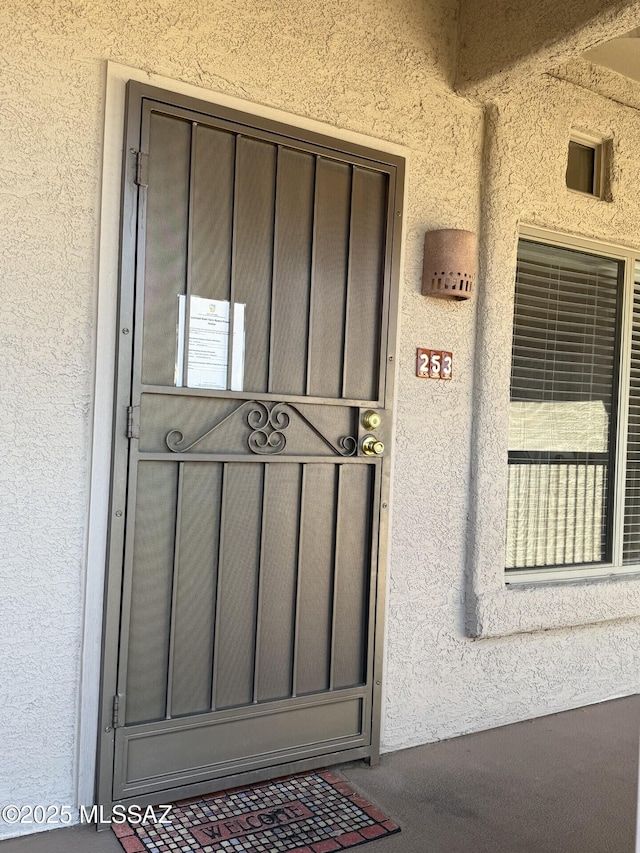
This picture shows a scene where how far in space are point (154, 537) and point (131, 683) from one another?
542mm

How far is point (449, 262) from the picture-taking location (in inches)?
130

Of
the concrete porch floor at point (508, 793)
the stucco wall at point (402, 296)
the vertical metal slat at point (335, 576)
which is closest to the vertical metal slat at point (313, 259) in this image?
the stucco wall at point (402, 296)

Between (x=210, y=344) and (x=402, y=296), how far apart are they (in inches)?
38.5

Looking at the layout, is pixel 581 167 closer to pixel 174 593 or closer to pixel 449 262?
pixel 449 262

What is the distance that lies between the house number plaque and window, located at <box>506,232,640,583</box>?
1.71ft

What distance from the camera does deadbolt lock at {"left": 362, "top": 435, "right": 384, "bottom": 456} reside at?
3.23 meters

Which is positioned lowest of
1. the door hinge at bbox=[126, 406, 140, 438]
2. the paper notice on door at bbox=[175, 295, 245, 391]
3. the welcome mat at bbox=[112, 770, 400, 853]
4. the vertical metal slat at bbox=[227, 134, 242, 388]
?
the welcome mat at bbox=[112, 770, 400, 853]

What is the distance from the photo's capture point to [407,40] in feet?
10.9

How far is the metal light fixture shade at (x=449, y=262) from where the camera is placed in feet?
10.9

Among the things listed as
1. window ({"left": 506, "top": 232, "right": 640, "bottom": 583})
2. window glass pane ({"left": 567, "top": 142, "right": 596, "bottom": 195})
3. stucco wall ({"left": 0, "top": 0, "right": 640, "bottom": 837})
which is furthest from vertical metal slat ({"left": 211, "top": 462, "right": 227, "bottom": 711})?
window glass pane ({"left": 567, "top": 142, "right": 596, "bottom": 195})

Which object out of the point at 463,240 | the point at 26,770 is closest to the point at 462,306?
the point at 463,240

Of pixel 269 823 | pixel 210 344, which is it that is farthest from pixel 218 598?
pixel 210 344

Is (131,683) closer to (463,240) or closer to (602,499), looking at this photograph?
(463,240)

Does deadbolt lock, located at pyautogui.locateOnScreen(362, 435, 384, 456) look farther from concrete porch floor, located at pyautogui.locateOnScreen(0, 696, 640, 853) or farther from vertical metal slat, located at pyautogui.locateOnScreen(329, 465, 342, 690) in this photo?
concrete porch floor, located at pyautogui.locateOnScreen(0, 696, 640, 853)
